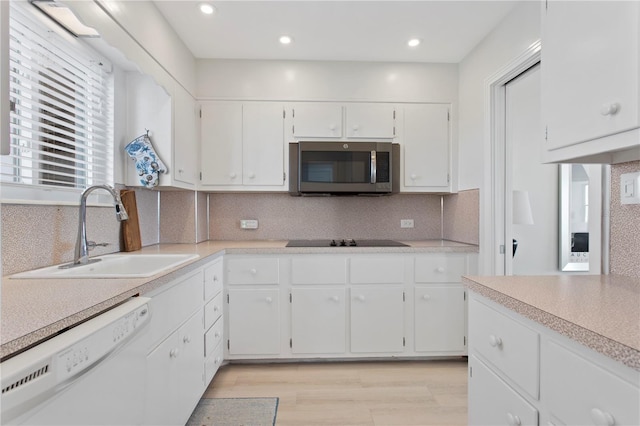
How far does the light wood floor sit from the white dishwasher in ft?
3.47

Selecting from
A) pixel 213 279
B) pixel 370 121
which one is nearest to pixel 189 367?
pixel 213 279

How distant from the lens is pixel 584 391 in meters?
0.71

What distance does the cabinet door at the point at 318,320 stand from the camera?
2346 millimetres

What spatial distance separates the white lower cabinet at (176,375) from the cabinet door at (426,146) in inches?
77.3

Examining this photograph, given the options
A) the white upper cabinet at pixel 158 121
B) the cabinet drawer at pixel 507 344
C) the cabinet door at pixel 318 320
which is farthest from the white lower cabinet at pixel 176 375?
the cabinet drawer at pixel 507 344

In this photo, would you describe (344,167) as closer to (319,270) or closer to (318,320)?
(319,270)

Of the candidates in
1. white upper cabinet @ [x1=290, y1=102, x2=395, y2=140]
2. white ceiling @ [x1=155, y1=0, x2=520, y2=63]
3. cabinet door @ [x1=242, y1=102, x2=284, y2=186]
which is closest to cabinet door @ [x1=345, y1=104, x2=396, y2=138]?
white upper cabinet @ [x1=290, y1=102, x2=395, y2=140]

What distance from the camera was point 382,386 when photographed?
6.90 feet

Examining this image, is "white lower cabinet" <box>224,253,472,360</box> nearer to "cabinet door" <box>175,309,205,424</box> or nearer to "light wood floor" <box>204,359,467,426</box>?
"light wood floor" <box>204,359,467,426</box>

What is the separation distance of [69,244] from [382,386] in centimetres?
203

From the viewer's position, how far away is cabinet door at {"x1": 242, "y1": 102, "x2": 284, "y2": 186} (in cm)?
262

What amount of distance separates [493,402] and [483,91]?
207 cm

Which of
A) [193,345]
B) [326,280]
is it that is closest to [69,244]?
[193,345]

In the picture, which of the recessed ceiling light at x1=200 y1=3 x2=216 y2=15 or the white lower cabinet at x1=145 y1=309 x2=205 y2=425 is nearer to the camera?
the white lower cabinet at x1=145 y1=309 x2=205 y2=425
